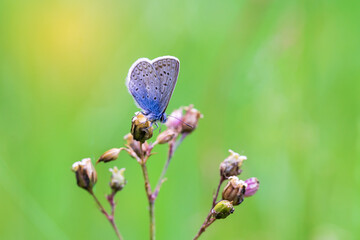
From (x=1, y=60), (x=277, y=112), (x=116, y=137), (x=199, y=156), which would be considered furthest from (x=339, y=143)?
(x=1, y=60)

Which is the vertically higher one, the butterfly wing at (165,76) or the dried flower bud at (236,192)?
the butterfly wing at (165,76)

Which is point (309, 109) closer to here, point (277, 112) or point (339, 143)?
point (277, 112)

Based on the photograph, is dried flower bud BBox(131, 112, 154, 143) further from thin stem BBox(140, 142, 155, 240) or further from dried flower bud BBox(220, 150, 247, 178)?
dried flower bud BBox(220, 150, 247, 178)

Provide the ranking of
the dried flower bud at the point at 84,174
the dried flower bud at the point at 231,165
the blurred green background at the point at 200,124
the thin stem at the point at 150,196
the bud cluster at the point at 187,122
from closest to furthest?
1. the thin stem at the point at 150,196
2. the dried flower bud at the point at 84,174
3. the dried flower bud at the point at 231,165
4. the bud cluster at the point at 187,122
5. the blurred green background at the point at 200,124

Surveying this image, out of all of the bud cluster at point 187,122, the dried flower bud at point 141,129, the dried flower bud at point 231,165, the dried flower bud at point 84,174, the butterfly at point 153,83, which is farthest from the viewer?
the bud cluster at point 187,122

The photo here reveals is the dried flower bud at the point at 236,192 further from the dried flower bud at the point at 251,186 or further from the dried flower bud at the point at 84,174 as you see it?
the dried flower bud at the point at 84,174

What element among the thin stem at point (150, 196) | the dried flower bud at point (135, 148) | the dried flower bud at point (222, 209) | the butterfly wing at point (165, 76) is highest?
the butterfly wing at point (165, 76)

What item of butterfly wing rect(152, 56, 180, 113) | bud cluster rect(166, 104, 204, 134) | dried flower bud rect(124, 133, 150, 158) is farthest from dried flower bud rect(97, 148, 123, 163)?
bud cluster rect(166, 104, 204, 134)

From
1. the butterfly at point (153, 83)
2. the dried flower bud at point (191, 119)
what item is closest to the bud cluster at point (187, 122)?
the dried flower bud at point (191, 119)
